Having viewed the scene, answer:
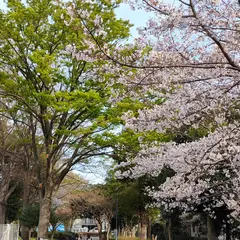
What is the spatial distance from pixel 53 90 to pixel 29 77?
40.7 inches

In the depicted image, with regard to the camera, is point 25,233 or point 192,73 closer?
→ point 192,73

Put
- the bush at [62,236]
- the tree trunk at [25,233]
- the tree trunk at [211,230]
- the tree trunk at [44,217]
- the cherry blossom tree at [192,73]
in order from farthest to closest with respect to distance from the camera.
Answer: the bush at [62,236]
the tree trunk at [25,233]
the tree trunk at [211,230]
the tree trunk at [44,217]
the cherry blossom tree at [192,73]

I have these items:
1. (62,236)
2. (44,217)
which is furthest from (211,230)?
(62,236)

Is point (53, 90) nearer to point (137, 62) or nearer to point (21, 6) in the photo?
point (21, 6)

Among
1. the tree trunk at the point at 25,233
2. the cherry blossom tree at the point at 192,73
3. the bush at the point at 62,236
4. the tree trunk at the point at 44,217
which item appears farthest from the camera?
the bush at the point at 62,236

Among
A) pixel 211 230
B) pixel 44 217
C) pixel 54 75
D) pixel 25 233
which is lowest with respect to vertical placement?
pixel 25 233

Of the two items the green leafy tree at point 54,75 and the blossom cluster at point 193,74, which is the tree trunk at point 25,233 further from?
the blossom cluster at point 193,74

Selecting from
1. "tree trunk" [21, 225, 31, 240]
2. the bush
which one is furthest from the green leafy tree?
the bush

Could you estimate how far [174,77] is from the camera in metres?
6.01

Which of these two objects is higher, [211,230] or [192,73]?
[192,73]

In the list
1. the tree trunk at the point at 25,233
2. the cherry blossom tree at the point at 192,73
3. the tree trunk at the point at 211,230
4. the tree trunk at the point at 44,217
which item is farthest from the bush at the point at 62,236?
the cherry blossom tree at the point at 192,73

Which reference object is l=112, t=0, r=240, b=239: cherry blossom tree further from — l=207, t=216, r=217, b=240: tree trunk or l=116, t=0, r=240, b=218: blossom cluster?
l=207, t=216, r=217, b=240: tree trunk

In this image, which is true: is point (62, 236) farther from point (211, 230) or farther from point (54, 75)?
point (54, 75)

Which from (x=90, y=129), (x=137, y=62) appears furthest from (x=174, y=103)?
(x=90, y=129)
